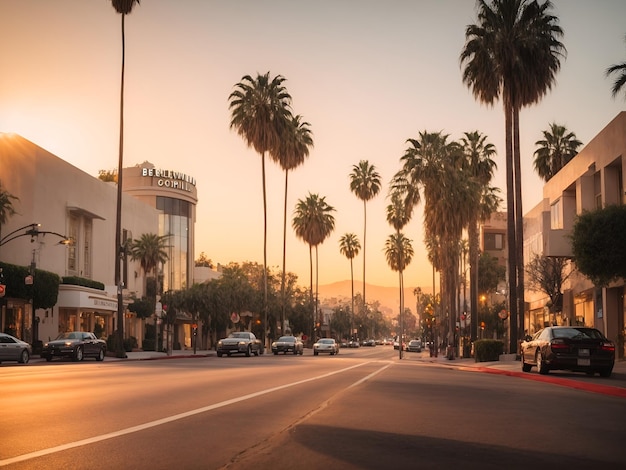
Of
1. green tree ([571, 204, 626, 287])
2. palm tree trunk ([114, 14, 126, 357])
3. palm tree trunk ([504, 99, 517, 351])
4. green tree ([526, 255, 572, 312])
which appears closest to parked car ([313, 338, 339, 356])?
palm tree trunk ([114, 14, 126, 357])

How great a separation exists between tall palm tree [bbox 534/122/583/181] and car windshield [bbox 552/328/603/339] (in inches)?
1441

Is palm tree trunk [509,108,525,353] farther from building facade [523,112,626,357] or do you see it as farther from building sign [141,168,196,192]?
building sign [141,168,196,192]

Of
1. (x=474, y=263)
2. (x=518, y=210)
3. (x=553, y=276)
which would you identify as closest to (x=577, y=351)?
(x=518, y=210)

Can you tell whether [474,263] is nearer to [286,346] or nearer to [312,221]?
[286,346]

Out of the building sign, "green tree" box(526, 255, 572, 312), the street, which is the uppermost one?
the building sign

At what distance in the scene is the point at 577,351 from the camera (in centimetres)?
2656

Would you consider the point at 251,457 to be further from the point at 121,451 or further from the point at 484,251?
the point at 484,251

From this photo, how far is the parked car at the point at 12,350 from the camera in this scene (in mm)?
36781

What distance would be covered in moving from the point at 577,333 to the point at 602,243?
5.08 m

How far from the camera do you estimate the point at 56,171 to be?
196 feet

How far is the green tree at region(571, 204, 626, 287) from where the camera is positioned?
3045 cm

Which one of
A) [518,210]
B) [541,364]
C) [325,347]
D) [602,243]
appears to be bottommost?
[325,347]

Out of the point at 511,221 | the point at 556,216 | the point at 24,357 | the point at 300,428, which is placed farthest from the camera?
the point at 556,216

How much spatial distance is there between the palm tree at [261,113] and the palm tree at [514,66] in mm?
28874
